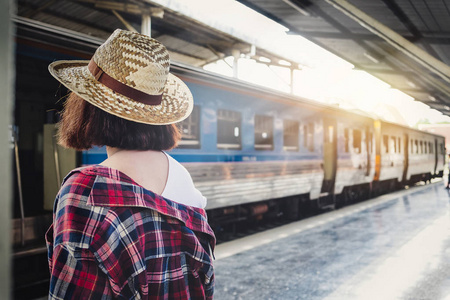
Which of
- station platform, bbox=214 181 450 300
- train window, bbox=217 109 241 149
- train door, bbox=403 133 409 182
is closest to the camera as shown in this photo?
station platform, bbox=214 181 450 300

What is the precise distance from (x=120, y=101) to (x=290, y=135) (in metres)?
8.93

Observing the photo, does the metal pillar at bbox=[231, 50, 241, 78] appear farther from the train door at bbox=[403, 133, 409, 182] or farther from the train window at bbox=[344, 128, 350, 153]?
the train door at bbox=[403, 133, 409, 182]

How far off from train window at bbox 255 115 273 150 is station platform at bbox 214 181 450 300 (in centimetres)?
179

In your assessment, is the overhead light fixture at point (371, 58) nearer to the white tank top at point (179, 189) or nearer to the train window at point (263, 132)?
the train window at point (263, 132)

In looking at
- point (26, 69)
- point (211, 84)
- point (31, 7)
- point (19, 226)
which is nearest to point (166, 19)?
point (31, 7)

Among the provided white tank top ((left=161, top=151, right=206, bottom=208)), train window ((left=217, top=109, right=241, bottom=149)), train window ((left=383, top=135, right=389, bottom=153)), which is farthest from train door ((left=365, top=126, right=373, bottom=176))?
white tank top ((left=161, top=151, right=206, bottom=208))

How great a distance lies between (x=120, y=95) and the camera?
5.06 feet

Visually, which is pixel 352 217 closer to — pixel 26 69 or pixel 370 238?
pixel 370 238

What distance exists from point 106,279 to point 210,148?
619 centimetres

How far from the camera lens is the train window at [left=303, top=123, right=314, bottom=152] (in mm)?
10922

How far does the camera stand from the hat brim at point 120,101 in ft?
4.91

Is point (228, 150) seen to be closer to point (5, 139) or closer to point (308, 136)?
point (308, 136)

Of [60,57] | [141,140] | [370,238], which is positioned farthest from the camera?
[370,238]

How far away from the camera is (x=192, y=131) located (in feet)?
23.5
